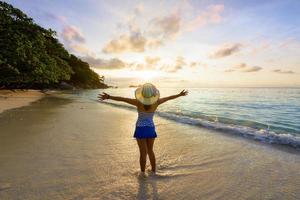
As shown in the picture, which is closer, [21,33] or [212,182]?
[212,182]

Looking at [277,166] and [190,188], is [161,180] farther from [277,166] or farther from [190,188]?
[277,166]

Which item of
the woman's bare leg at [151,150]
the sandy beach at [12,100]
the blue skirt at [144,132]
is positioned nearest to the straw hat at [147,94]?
the blue skirt at [144,132]

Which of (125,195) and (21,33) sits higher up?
(21,33)

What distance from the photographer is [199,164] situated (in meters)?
6.46

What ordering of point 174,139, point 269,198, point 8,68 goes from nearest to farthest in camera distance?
1. point 269,198
2. point 174,139
3. point 8,68

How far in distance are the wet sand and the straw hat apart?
A: 171 cm

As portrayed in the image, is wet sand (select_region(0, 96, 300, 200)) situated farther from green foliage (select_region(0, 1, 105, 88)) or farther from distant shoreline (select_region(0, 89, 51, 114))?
green foliage (select_region(0, 1, 105, 88))

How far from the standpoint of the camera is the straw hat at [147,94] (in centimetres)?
507

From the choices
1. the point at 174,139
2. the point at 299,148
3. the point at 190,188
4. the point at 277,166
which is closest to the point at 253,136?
the point at 299,148

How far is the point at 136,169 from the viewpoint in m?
5.90

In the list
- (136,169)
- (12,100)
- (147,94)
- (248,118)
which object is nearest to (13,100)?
(12,100)

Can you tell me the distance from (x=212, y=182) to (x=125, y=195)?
1952 millimetres

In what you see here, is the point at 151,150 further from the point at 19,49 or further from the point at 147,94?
the point at 19,49

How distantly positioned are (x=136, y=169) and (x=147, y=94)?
6.65 ft
